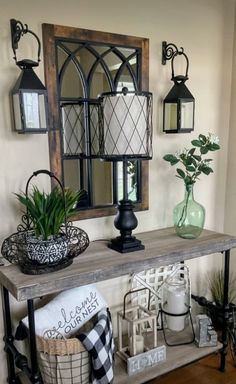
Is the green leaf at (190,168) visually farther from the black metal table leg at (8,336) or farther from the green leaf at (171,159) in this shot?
the black metal table leg at (8,336)

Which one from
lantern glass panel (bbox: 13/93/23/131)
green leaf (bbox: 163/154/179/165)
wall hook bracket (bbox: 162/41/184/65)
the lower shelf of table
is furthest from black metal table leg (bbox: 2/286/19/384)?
wall hook bracket (bbox: 162/41/184/65)

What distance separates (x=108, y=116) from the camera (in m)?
1.64

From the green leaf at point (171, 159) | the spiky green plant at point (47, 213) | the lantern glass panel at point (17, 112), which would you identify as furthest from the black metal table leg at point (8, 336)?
the green leaf at point (171, 159)

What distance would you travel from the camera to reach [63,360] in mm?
1529

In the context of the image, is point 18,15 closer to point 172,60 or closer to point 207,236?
point 172,60

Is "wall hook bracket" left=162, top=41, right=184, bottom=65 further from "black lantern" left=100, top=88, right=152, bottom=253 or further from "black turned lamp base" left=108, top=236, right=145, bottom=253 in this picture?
"black turned lamp base" left=108, top=236, right=145, bottom=253

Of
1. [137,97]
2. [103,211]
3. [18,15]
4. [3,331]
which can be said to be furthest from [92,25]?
[3,331]

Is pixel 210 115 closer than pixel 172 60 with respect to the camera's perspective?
No

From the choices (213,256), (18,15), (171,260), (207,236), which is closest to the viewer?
(18,15)

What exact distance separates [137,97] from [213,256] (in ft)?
4.71

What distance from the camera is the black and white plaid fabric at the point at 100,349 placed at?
1.53 metres

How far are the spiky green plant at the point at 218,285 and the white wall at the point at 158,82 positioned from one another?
8 cm

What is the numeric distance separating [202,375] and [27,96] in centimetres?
184

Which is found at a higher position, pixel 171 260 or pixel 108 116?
pixel 108 116
